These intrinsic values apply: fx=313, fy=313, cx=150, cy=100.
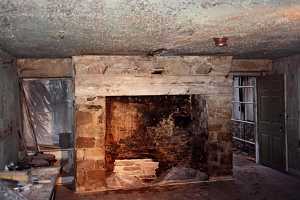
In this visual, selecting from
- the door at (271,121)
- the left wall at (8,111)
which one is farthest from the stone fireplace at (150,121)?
the door at (271,121)

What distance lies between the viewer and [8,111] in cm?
465

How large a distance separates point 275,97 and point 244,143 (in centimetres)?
238

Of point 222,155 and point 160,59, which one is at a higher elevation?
point 160,59

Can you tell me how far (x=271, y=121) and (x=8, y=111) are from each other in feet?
16.4

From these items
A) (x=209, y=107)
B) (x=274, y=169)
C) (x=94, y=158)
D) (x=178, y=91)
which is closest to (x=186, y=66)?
(x=178, y=91)

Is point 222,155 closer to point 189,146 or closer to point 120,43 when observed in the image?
point 189,146

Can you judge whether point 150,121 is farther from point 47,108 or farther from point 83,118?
point 47,108

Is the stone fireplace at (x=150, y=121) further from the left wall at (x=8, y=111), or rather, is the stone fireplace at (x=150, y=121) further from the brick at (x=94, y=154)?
the left wall at (x=8, y=111)

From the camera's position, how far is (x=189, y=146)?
651 cm

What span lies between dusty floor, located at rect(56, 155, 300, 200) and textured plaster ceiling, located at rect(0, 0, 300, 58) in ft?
7.50

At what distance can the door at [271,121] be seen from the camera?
624cm

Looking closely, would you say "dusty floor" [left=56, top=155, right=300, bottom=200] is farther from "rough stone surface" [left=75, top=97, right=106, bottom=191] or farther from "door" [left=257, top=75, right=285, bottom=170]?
"door" [left=257, top=75, right=285, bottom=170]

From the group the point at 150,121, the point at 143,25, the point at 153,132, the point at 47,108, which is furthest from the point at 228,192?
the point at 47,108

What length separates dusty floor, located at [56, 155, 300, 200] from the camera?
16.0 feet
